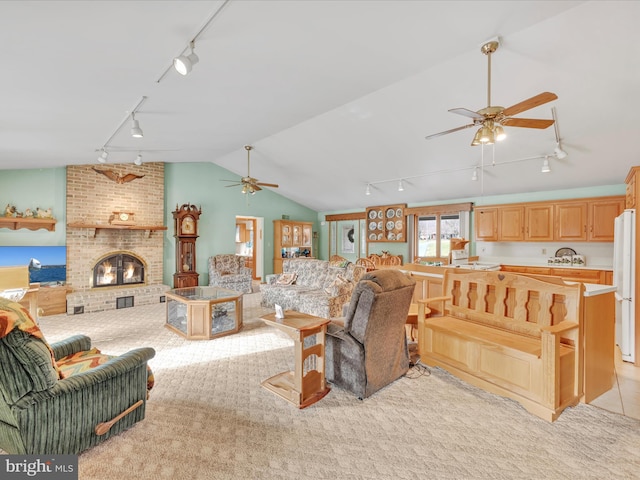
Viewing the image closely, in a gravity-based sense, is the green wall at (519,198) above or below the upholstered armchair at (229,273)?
above

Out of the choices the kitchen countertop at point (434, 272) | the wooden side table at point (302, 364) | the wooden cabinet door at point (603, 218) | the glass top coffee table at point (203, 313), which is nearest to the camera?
the wooden side table at point (302, 364)

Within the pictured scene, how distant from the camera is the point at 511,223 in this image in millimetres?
6035

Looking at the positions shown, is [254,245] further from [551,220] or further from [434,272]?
[551,220]

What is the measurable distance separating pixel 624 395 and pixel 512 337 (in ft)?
3.53

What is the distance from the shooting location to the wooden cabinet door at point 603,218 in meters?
5.00

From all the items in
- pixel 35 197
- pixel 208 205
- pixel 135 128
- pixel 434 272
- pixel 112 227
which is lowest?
pixel 434 272

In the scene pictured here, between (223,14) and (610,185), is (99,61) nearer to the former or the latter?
(223,14)

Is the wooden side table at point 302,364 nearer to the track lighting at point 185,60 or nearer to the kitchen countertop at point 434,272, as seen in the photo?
the kitchen countertop at point 434,272

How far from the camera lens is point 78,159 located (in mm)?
5332

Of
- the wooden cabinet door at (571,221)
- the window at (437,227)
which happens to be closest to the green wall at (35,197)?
the window at (437,227)

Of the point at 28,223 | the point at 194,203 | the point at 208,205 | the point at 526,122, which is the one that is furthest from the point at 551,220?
the point at 28,223

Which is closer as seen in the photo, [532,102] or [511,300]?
[532,102]

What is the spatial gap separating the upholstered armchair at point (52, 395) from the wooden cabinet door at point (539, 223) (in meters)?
6.45

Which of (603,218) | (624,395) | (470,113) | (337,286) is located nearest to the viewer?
(470,113)
